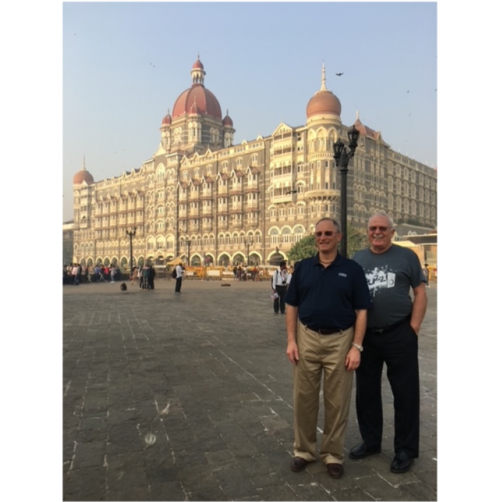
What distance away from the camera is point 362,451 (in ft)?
9.89

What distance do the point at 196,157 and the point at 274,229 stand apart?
20374 millimetres

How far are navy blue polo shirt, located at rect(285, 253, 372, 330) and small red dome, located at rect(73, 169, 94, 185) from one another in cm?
9385

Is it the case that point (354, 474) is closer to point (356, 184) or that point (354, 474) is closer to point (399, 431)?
point (399, 431)

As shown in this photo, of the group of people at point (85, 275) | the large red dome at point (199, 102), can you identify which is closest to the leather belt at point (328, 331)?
the group of people at point (85, 275)

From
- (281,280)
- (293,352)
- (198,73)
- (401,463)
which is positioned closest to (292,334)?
(293,352)

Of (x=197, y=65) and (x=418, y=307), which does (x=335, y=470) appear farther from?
(x=197, y=65)

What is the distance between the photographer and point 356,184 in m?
51.8

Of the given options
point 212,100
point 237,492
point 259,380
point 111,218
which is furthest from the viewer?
point 111,218

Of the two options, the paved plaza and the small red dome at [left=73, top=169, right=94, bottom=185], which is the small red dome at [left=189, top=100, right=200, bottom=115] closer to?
the small red dome at [left=73, top=169, right=94, bottom=185]

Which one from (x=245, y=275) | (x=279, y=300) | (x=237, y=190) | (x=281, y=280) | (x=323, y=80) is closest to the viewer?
(x=281, y=280)

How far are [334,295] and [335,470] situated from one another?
1114mm

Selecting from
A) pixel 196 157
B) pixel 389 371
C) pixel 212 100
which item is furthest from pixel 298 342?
pixel 212 100

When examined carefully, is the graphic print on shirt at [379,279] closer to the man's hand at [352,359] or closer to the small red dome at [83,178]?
the man's hand at [352,359]

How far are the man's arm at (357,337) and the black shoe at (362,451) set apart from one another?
70 centimetres
